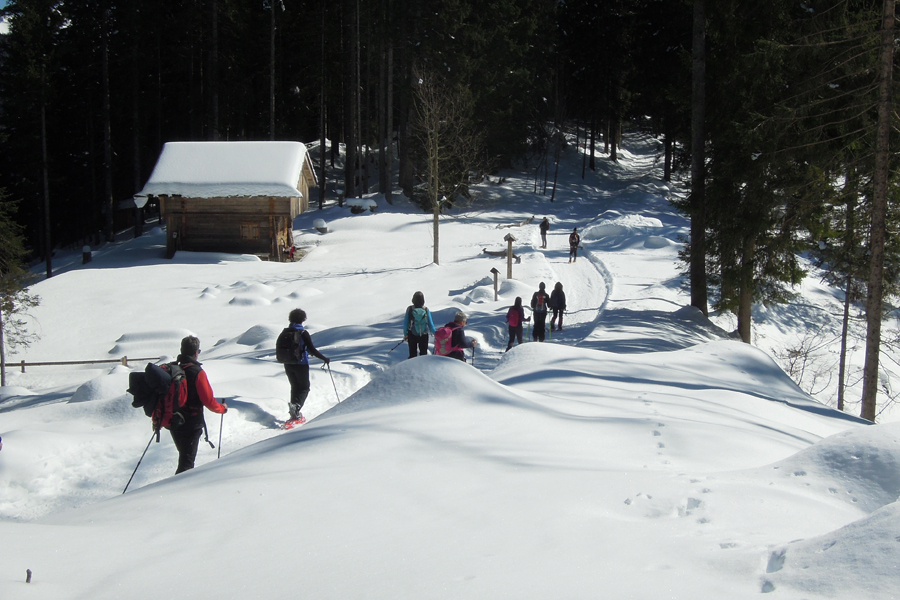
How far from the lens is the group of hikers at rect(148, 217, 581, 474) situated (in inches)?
262

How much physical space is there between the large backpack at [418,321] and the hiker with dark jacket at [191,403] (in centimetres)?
445

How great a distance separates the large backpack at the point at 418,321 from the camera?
1079 centimetres

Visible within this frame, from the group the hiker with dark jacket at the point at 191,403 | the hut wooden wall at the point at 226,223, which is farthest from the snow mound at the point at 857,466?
the hut wooden wall at the point at 226,223

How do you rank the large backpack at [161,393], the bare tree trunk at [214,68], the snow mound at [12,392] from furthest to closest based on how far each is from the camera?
1. the bare tree trunk at [214,68]
2. the snow mound at [12,392]
3. the large backpack at [161,393]

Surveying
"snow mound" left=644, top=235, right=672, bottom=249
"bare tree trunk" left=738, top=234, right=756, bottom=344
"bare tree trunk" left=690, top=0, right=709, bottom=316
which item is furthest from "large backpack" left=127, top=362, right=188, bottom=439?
"snow mound" left=644, top=235, right=672, bottom=249

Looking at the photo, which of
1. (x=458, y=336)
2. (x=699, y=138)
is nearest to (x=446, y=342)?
(x=458, y=336)

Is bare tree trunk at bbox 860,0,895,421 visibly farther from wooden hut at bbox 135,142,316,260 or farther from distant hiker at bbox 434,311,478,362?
wooden hut at bbox 135,142,316,260

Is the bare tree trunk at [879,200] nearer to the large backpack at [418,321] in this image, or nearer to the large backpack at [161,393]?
the large backpack at [418,321]

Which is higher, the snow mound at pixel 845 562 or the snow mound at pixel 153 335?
the snow mound at pixel 845 562

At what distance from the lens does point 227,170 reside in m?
30.8

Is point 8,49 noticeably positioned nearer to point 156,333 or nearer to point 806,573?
point 156,333

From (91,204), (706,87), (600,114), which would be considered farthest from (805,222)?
Answer: (91,204)

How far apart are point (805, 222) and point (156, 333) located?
637 inches

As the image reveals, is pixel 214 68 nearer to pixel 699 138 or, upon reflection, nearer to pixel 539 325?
pixel 699 138
